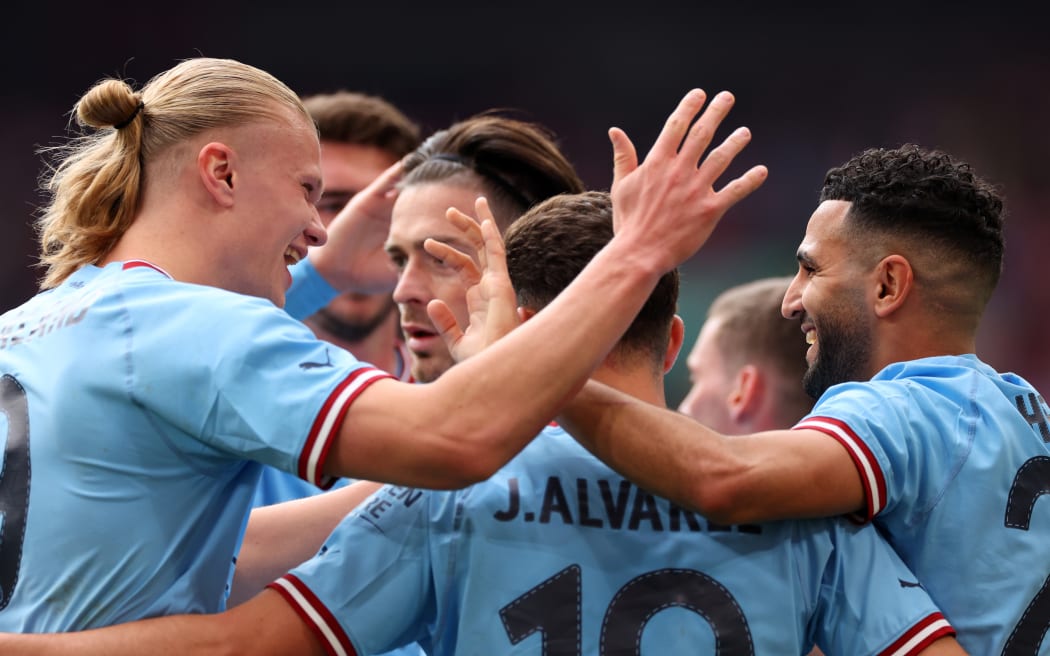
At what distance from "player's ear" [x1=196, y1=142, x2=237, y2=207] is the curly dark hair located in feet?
5.14

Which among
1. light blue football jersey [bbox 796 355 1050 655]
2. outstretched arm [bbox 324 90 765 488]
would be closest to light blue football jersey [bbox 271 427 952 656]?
light blue football jersey [bbox 796 355 1050 655]

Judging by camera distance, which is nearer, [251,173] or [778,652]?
[778,652]

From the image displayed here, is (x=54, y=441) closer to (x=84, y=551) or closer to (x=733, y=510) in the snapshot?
(x=84, y=551)

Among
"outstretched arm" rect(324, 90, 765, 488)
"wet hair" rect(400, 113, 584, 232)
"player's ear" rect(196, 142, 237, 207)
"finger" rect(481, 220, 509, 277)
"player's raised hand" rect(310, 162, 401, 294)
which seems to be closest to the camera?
"outstretched arm" rect(324, 90, 765, 488)

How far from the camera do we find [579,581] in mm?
2318

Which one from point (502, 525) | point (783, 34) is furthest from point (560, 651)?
point (783, 34)

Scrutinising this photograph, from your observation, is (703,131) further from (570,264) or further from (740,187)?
(570,264)

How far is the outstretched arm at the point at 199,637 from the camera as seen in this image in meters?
2.18

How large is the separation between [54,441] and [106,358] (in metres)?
0.22

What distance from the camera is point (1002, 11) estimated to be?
33.2ft

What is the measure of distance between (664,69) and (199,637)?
886cm

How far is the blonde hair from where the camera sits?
8.79 ft

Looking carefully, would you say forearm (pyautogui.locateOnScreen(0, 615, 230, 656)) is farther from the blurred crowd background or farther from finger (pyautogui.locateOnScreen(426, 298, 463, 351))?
the blurred crowd background

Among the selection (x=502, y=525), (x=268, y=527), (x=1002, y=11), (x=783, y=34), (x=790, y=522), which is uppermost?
(x=1002, y=11)
